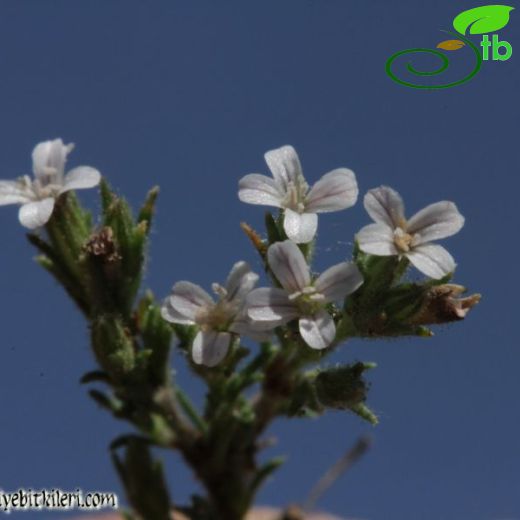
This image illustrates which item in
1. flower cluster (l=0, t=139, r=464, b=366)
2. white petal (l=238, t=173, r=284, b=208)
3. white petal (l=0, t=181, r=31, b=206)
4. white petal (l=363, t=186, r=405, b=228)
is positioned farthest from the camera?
white petal (l=0, t=181, r=31, b=206)

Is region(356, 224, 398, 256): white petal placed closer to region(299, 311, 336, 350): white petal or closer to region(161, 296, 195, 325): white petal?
region(299, 311, 336, 350): white petal

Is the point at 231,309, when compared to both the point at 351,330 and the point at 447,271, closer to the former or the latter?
the point at 351,330

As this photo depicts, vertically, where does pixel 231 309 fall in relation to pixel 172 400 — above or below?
above

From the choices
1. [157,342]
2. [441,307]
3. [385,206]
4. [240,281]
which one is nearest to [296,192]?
[385,206]

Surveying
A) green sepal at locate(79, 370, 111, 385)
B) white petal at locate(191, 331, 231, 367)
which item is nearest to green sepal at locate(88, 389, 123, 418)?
green sepal at locate(79, 370, 111, 385)

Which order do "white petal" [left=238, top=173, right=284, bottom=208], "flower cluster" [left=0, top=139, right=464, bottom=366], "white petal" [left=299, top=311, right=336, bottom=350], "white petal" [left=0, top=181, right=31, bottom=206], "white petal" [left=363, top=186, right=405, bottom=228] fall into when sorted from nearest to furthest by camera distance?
1. "white petal" [left=299, top=311, right=336, bottom=350]
2. "flower cluster" [left=0, top=139, right=464, bottom=366]
3. "white petal" [left=363, top=186, right=405, bottom=228]
4. "white petal" [left=238, top=173, right=284, bottom=208]
5. "white petal" [left=0, top=181, right=31, bottom=206]

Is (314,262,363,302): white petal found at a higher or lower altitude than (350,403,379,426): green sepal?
higher

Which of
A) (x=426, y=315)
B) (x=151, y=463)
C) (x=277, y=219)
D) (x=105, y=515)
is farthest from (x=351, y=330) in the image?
(x=105, y=515)

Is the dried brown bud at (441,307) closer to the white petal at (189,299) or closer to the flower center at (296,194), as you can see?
the flower center at (296,194)
